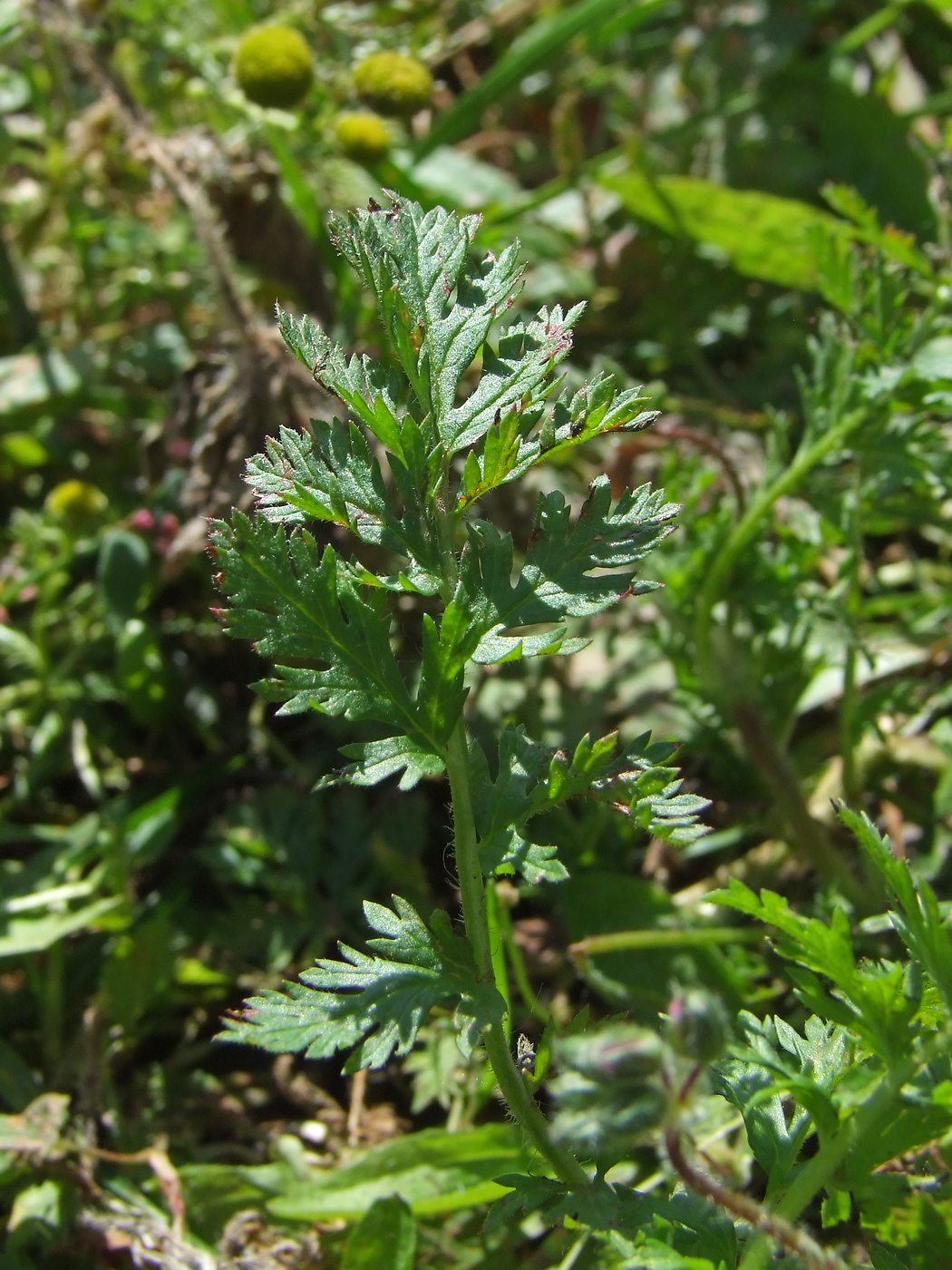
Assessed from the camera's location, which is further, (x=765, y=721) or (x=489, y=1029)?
(x=765, y=721)

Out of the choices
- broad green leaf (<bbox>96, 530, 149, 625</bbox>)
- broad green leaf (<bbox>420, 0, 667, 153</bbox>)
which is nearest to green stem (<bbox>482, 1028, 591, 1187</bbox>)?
broad green leaf (<bbox>96, 530, 149, 625</bbox>)

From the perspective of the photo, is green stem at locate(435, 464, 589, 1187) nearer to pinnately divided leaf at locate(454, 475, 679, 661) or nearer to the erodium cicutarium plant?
the erodium cicutarium plant

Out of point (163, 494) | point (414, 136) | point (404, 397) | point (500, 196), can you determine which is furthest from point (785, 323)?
point (404, 397)

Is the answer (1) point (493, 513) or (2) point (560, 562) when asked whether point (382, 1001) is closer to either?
(2) point (560, 562)

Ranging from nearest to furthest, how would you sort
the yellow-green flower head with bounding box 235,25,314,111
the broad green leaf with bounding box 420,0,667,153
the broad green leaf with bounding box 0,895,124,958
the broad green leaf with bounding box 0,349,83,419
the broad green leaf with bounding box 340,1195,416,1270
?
the broad green leaf with bounding box 340,1195,416,1270
the broad green leaf with bounding box 0,895,124,958
the yellow-green flower head with bounding box 235,25,314,111
the broad green leaf with bounding box 0,349,83,419
the broad green leaf with bounding box 420,0,667,153

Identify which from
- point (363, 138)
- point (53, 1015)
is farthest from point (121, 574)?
point (363, 138)

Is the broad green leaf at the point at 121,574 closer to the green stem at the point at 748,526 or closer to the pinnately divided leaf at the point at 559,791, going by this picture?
the green stem at the point at 748,526

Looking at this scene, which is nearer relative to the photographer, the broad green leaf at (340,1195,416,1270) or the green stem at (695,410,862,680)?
the broad green leaf at (340,1195,416,1270)
